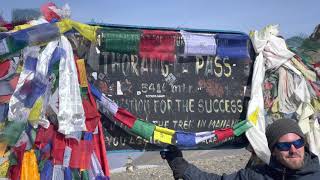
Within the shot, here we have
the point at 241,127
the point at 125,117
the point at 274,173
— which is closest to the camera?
the point at 274,173

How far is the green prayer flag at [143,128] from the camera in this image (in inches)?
150

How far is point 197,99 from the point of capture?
160 inches

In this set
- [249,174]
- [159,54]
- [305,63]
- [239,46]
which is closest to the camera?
[249,174]

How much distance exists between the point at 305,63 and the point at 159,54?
4.72 ft

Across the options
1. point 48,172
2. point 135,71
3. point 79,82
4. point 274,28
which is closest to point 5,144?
point 48,172

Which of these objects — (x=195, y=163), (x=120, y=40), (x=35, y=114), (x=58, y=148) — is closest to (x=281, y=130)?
(x=120, y=40)

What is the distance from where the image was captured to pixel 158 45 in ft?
12.7

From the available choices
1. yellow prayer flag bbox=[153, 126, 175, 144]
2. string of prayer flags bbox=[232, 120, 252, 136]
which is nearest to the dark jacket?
yellow prayer flag bbox=[153, 126, 175, 144]

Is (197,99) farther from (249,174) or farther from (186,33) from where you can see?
(249,174)

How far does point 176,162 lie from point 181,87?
30.0 inches

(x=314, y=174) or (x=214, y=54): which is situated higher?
(x=214, y=54)

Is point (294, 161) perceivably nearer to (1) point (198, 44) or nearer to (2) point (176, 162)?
(2) point (176, 162)

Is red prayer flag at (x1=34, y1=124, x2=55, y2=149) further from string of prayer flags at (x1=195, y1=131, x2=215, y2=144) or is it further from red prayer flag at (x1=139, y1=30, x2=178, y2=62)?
string of prayer flags at (x1=195, y1=131, x2=215, y2=144)

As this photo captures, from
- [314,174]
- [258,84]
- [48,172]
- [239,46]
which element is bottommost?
[48,172]
